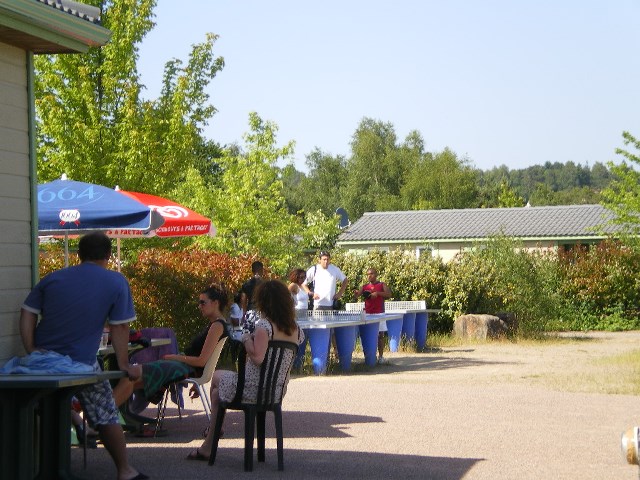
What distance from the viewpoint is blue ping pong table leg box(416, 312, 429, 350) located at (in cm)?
2141

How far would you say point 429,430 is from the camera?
10484 mm

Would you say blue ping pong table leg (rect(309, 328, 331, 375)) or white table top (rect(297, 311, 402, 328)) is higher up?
white table top (rect(297, 311, 402, 328))

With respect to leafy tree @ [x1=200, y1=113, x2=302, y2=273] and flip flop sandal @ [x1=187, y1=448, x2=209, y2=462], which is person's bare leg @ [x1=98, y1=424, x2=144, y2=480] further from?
leafy tree @ [x1=200, y1=113, x2=302, y2=273]

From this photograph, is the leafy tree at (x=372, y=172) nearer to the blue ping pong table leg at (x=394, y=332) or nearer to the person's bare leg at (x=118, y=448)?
the blue ping pong table leg at (x=394, y=332)

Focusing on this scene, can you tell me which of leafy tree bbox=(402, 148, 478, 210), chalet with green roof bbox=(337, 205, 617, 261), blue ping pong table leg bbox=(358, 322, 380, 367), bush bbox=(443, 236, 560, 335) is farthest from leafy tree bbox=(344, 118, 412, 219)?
blue ping pong table leg bbox=(358, 322, 380, 367)

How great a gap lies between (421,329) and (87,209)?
1175 cm

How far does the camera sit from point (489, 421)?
1109cm

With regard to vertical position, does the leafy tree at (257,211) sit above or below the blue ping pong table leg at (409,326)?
above

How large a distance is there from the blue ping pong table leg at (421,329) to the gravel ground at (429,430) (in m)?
4.45

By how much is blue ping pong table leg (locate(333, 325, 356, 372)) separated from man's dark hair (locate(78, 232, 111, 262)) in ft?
29.3

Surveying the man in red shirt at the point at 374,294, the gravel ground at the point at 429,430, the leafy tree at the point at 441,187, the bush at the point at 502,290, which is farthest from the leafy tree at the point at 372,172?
the gravel ground at the point at 429,430

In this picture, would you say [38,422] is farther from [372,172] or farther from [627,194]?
[372,172]

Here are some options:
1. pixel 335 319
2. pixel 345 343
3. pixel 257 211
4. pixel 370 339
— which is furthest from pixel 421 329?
pixel 257 211

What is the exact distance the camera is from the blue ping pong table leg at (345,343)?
1633 cm
